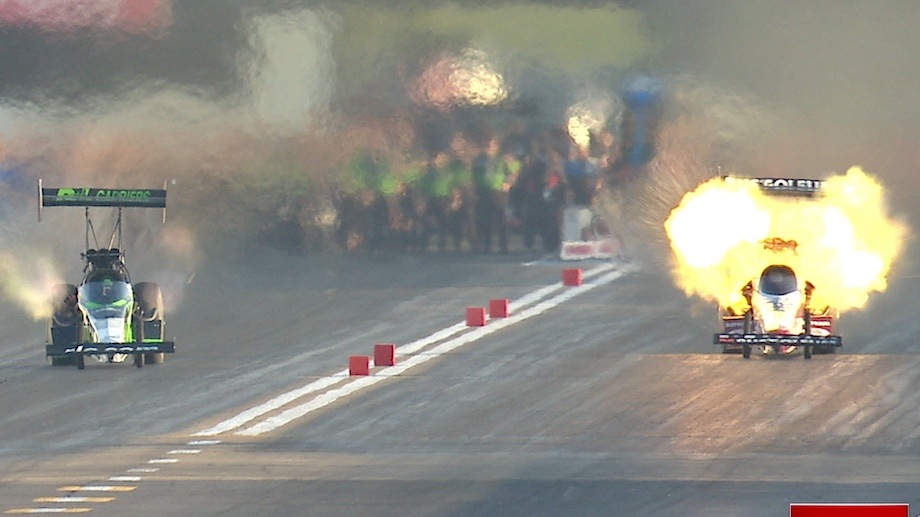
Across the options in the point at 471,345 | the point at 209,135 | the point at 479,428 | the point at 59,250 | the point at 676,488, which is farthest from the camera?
the point at 59,250

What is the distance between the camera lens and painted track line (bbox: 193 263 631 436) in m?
28.5

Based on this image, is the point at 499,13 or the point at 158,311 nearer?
the point at 158,311

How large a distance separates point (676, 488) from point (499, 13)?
23.4 meters

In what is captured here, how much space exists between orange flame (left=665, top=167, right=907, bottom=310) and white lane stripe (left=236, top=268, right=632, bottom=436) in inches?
148

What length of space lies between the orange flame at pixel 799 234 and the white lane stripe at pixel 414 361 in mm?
3759

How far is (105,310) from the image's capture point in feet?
108

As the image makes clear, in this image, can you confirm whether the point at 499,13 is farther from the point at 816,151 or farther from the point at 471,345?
the point at 471,345

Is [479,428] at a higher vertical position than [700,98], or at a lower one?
lower

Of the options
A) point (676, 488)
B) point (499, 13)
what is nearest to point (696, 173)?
point (499, 13)

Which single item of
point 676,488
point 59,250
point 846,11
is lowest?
point 676,488

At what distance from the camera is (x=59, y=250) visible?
48219 mm

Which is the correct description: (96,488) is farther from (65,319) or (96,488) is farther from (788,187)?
(788,187)

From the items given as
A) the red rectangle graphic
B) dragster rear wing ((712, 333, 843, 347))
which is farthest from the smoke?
the red rectangle graphic

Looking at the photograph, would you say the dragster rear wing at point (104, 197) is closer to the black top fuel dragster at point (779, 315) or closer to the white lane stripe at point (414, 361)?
the white lane stripe at point (414, 361)
